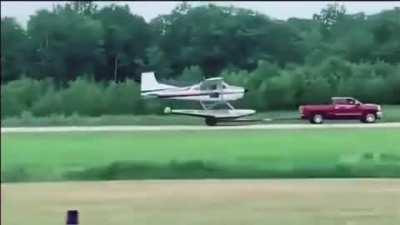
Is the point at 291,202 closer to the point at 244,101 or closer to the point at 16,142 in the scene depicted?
the point at 244,101

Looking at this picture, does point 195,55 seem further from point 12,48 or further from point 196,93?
point 12,48

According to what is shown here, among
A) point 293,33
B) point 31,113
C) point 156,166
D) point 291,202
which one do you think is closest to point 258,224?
point 291,202

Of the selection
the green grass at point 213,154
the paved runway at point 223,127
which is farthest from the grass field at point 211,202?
the paved runway at point 223,127

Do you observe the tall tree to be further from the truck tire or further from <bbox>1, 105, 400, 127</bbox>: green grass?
the truck tire

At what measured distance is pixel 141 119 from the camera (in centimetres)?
229

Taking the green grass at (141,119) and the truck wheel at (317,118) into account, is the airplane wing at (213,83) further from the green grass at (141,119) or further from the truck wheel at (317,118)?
the truck wheel at (317,118)

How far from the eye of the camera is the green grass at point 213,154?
2.24m

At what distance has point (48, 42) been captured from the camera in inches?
87.8

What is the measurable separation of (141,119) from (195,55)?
0.22 meters

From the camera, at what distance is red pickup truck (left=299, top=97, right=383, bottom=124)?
230 centimetres

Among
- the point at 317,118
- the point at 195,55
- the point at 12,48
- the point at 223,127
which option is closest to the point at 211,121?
the point at 223,127

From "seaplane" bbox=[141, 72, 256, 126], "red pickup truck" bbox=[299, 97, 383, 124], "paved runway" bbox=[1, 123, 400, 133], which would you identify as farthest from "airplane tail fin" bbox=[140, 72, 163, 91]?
"red pickup truck" bbox=[299, 97, 383, 124]

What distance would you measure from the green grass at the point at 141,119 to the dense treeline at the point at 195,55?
0.02m

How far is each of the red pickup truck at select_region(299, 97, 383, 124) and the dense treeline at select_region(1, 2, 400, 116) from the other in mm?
25
